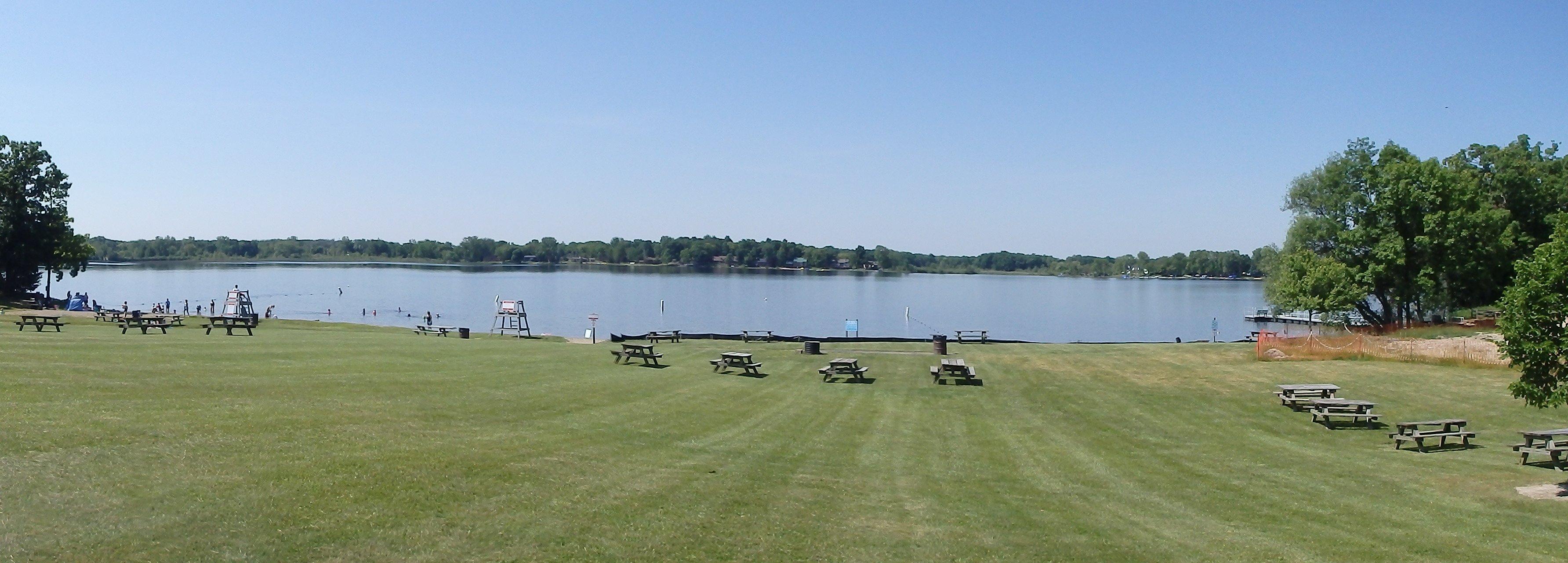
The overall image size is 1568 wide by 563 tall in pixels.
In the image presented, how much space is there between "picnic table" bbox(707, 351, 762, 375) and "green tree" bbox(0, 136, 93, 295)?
6746cm

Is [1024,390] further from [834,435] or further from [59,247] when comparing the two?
[59,247]

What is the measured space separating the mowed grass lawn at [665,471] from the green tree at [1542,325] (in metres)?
1.64

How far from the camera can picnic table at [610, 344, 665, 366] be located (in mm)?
29484

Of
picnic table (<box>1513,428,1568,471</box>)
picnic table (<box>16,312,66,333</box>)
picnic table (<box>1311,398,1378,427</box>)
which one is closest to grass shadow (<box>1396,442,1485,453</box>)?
picnic table (<box>1513,428,1568,471</box>)

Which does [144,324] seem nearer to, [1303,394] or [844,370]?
[844,370]

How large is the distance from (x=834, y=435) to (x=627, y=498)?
7.91m

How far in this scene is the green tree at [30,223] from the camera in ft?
228

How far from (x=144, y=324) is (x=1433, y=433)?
35734 millimetres

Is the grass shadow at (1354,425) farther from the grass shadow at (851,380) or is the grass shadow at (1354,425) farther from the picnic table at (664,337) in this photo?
the picnic table at (664,337)

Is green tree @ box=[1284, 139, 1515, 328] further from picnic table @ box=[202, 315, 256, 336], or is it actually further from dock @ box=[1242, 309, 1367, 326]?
picnic table @ box=[202, 315, 256, 336]

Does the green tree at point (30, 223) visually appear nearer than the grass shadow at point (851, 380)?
No

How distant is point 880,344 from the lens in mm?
44500

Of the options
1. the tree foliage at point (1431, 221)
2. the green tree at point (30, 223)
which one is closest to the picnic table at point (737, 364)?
the tree foliage at point (1431, 221)

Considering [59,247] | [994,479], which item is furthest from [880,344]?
[59,247]
